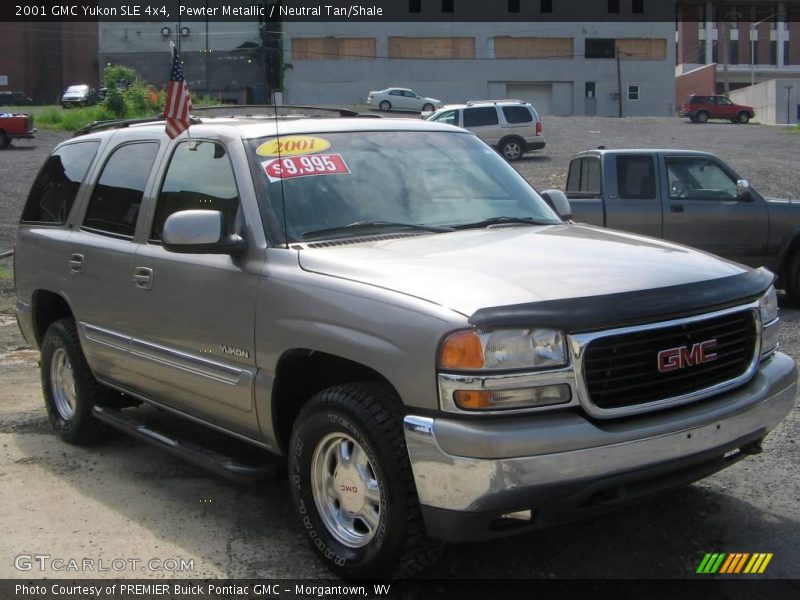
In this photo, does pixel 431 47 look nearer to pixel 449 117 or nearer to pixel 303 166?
pixel 449 117

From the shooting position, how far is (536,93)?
70.4 meters

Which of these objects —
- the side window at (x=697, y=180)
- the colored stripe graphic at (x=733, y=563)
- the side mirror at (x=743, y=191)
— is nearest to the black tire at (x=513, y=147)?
the side window at (x=697, y=180)

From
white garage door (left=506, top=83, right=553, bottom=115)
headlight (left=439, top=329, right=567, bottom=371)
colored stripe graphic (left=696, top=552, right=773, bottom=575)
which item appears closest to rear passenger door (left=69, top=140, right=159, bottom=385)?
headlight (left=439, top=329, right=567, bottom=371)

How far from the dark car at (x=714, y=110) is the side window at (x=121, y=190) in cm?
4700

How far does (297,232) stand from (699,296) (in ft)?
5.83

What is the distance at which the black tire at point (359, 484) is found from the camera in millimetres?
3475

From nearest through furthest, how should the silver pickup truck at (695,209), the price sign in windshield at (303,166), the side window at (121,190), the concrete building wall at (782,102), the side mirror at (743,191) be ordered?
the price sign in windshield at (303,166)
the side window at (121,190)
the side mirror at (743,191)
the silver pickup truck at (695,209)
the concrete building wall at (782,102)

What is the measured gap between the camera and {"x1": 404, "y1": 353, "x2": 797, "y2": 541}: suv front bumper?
3.21 meters

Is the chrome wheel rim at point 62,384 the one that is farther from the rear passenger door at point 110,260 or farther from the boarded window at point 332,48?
the boarded window at point 332,48

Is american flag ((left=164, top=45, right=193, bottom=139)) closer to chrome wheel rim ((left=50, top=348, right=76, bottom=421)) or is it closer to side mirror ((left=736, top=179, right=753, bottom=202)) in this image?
chrome wheel rim ((left=50, top=348, right=76, bottom=421))

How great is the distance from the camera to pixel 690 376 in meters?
3.63

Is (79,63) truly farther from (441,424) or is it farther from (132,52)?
(441,424)

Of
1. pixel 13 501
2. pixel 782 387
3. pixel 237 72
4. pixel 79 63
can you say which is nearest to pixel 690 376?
pixel 782 387

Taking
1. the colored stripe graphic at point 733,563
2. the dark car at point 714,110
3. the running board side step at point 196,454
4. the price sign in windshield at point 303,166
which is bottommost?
the colored stripe graphic at point 733,563
